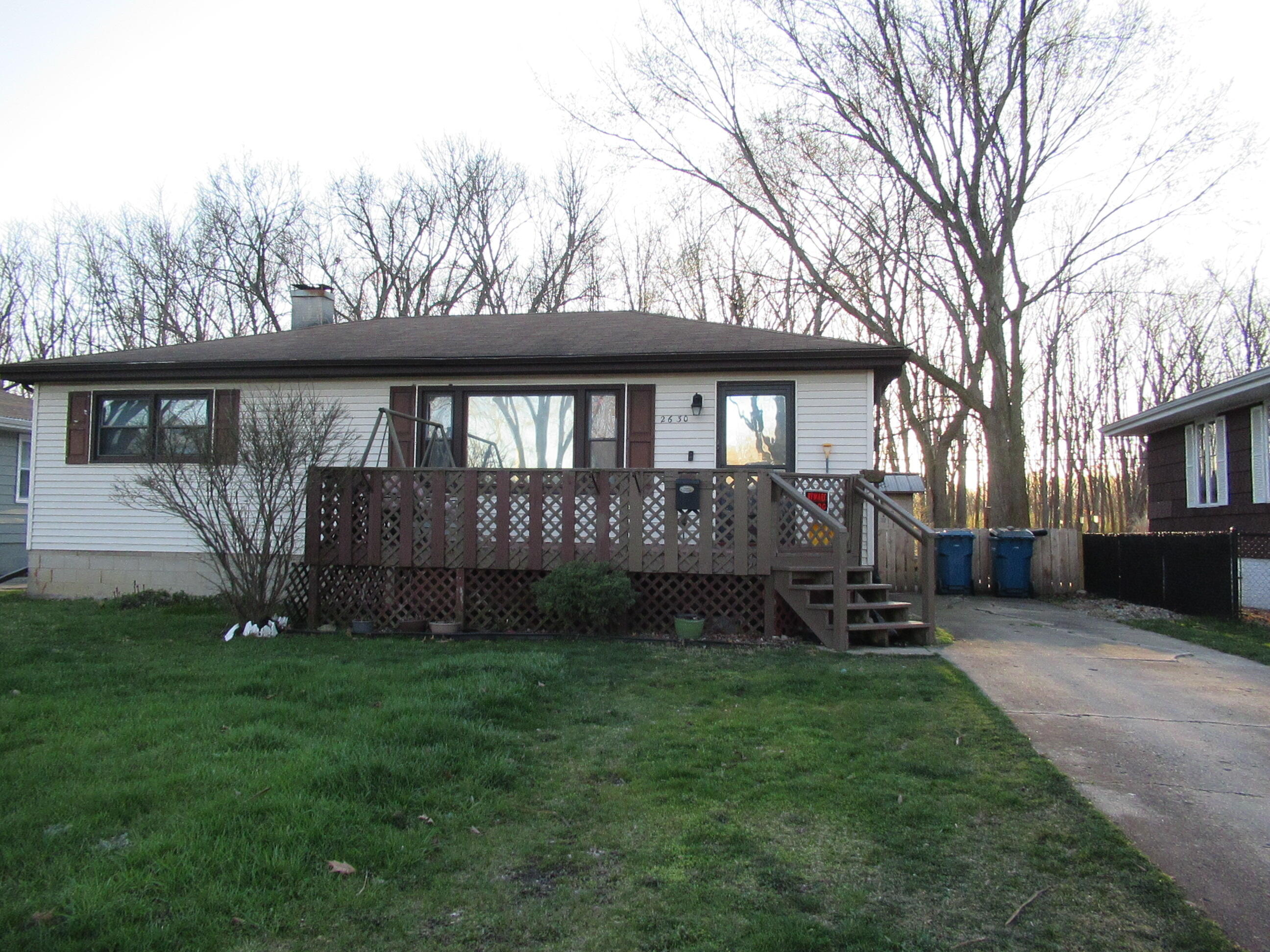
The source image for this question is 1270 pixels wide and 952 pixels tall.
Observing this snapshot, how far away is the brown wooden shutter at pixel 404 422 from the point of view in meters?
10.9

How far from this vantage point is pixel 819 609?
820cm

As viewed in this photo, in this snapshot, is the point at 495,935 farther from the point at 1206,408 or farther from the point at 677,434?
the point at 1206,408

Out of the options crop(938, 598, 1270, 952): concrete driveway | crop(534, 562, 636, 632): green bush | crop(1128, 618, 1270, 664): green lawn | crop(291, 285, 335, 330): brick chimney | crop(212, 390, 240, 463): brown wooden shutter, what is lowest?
crop(938, 598, 1270, 952): concrete driveway

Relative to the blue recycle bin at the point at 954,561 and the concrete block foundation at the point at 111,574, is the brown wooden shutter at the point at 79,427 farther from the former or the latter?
the blue recycle bin at the point at 954,561

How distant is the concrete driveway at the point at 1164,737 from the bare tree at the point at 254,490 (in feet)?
21.6

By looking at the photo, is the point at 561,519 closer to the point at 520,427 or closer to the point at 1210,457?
the point at 520,427

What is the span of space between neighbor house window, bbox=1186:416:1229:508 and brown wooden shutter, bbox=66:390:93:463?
16.6 metres

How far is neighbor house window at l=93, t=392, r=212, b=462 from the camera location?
11.5 meters

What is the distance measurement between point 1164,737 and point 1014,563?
9.81 meters

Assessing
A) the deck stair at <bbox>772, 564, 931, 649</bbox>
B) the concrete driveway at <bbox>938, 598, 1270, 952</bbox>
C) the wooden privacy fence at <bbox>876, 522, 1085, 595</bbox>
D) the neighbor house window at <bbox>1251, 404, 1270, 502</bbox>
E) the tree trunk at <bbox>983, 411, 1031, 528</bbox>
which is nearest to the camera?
the concrete driveway at <bbox>938, 598, 1270, 952</bbox>

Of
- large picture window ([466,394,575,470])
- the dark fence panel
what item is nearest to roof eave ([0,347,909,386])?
large picture window ([466,394,575,470])

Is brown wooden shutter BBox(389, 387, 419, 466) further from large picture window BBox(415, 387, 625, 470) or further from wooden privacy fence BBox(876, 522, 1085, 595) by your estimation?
wooden privacy fence BBox(876, 522, 1085, 595)

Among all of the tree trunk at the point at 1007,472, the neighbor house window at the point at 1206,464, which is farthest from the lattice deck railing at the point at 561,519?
the tree trunk at the point at 1007,472

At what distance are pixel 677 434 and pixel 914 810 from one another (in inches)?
278
